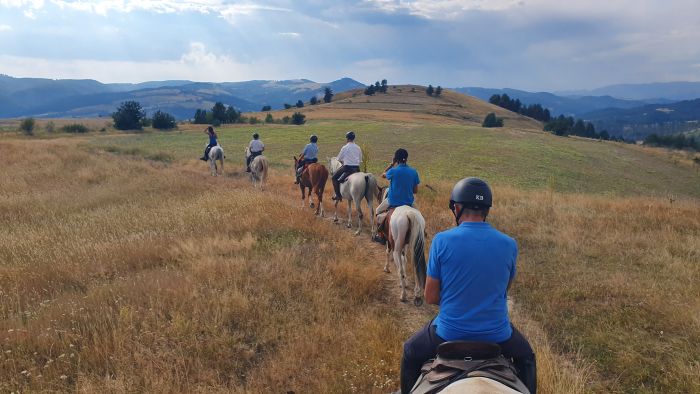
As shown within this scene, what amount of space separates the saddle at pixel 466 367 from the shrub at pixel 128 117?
70.6m

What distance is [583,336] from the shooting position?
22.0 ft

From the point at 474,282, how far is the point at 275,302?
4.41 meters

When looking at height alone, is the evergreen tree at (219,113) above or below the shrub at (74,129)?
above

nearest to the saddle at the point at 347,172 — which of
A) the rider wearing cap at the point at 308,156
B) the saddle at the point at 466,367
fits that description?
the rider wearing cap at the point at 308,156

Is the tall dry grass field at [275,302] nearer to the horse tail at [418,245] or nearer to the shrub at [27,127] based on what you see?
the horse tail at [418,245]

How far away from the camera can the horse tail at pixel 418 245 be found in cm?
763

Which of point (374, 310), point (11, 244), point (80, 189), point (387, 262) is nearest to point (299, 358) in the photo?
point (374, 310)

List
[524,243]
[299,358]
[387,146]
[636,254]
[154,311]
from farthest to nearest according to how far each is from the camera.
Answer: [387,146], [524,243], [636,254], [154,311], [299,358]

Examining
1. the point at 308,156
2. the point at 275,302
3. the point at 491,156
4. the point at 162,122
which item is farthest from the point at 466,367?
the point at 162,122

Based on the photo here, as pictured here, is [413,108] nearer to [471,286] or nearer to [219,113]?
[219,113]

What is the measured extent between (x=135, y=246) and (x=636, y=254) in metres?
12.3

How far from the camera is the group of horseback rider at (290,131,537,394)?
3482 mm

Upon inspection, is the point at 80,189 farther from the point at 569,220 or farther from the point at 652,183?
the point at 652,183

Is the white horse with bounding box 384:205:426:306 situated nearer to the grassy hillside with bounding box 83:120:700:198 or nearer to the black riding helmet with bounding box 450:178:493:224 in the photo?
the black riding helmet with bounding box 450:178:493:224
